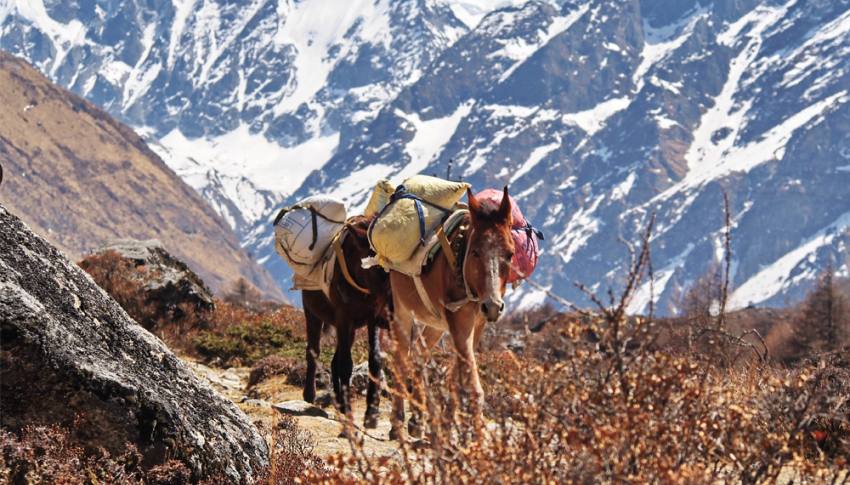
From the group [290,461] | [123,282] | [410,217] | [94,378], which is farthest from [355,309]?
[123,282]

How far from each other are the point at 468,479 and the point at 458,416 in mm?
552

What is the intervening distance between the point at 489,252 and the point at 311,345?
221 inches

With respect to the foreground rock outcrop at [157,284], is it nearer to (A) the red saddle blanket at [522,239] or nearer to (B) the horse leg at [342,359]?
(B) the horse leg at [342,359]

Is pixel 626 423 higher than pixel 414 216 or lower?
lower

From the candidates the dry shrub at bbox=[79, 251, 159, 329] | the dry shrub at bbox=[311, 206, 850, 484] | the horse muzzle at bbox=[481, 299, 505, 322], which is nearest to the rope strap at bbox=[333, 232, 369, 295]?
the horse muzzle at bbox=[481, 299, 505, 322]

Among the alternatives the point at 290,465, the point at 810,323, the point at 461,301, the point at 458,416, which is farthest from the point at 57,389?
the point at 810,323

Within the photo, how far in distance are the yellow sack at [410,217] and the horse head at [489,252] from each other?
3.18 feet

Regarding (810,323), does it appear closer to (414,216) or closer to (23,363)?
(414,216)

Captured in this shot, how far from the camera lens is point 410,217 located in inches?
390

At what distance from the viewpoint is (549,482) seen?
4.10 meters

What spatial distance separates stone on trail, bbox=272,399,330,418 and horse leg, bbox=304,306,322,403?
495 mm

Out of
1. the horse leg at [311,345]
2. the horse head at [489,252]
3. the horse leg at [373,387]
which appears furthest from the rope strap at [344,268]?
the horse head at [489,252]

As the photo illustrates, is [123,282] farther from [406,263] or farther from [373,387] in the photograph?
[406,263]

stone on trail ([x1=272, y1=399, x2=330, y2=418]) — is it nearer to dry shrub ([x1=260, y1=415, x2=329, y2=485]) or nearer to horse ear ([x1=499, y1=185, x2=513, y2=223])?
dry shrub ([x1=260, y1=415, x2=329, y2=485])
